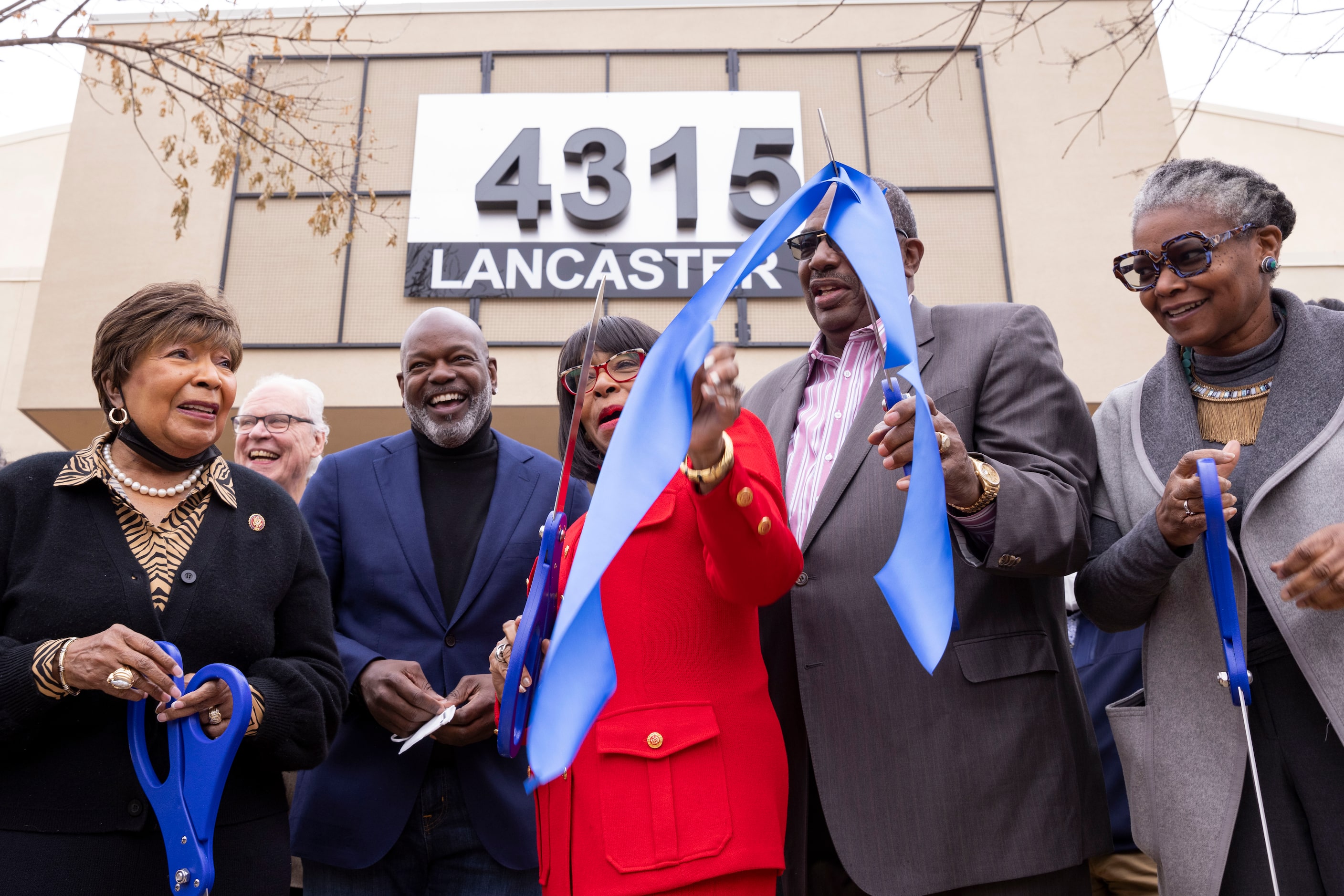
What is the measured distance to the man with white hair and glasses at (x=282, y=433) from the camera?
4.12 metres

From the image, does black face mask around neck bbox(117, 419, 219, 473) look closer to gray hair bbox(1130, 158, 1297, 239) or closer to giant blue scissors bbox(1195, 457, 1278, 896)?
giant blue scissors bbox(1195, 457, 1278, 896)

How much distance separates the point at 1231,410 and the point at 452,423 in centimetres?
207

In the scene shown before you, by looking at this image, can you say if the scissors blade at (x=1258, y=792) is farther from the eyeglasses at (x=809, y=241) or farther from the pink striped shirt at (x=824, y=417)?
the eyeglasses at (x=809, y=241)

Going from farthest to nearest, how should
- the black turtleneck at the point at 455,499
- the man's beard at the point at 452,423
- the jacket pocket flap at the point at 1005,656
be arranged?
1. the man's beard at the point at 452,423
2. the black turtleneck at the point at 455,499
3. the jacket pocket flap at the point at 1005,656

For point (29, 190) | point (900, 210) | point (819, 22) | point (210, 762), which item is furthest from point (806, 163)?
point (29, 190)

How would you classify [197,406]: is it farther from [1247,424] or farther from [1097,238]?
[1097,238]

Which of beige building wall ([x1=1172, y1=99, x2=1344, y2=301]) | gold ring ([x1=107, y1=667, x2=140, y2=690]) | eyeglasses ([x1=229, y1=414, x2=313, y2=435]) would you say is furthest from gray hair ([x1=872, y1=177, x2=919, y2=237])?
beige building wall ([x1=1172, y1=99, x2=1344, y2=301])

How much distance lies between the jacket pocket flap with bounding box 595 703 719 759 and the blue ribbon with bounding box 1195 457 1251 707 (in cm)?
96

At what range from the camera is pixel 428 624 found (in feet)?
8.99

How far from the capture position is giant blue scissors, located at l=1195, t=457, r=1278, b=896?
1.84m

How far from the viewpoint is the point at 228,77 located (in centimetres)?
1109

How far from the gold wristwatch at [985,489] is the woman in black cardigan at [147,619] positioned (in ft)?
4.79

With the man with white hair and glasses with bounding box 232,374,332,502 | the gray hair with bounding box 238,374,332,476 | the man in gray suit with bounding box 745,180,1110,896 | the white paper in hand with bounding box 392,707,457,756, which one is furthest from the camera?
the gray hair with bounding box 238,374,332,476

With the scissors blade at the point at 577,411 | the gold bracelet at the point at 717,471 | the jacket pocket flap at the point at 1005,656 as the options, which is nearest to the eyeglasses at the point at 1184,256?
the jacket pocket flap at the point at 1005,656
